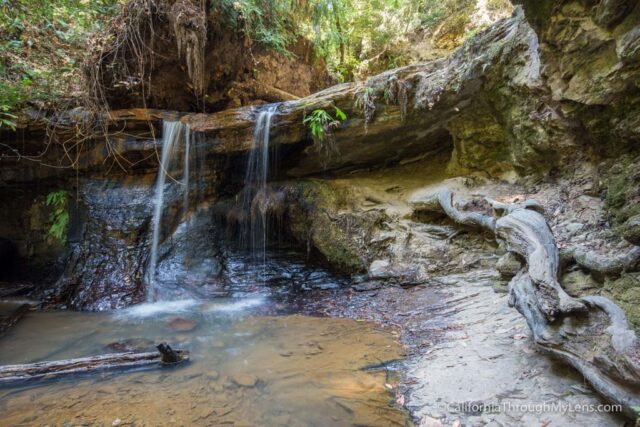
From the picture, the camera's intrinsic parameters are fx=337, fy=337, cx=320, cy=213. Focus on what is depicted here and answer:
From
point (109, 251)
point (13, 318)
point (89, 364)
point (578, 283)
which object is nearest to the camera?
point (578, 283)

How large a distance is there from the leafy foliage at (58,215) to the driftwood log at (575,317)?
8.48 metres

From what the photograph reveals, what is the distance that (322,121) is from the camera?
6.38 metres

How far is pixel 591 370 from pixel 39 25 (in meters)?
9.00

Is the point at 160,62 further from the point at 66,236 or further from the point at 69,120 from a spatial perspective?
the point at 66,236

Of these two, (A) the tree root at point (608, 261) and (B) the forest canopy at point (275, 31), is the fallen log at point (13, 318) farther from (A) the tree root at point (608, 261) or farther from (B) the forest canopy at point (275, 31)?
(A) the tree root at point (608, 261)

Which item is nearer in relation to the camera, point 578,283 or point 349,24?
point 578,283

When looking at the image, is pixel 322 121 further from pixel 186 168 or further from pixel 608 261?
pixel 608 261

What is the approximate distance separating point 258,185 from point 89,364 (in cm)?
465

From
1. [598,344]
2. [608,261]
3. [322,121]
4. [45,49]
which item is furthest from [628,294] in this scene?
[45,49]

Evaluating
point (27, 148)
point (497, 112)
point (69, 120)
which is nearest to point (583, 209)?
point (497, 112)

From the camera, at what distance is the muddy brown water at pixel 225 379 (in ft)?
8.27

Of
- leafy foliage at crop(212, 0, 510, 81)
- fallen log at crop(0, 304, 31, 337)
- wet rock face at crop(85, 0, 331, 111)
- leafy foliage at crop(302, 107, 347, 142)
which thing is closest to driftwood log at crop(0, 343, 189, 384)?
fallen log at crop(0, 304, 31, 337)

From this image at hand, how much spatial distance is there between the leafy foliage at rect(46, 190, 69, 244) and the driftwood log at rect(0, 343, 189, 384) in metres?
5.04

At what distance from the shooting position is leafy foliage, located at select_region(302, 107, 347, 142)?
6230mm
